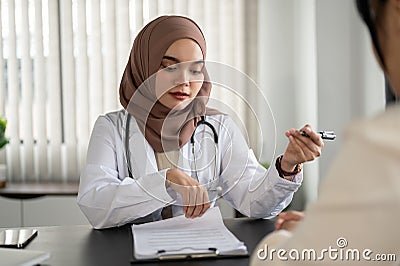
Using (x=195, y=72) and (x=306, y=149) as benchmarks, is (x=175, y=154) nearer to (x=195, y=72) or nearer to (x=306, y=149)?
(x=195, y=72)

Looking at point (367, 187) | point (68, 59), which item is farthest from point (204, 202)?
point (68, 59)

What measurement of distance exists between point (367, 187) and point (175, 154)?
127 cm

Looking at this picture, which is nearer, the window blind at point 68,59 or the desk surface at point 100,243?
the desk surface at point 100,243

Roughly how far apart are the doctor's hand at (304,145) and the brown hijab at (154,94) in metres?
0.22

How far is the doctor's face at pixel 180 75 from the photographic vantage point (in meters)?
1.60

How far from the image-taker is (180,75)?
5.33ft

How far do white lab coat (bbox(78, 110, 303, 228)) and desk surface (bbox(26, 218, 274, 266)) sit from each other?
0.20 ft

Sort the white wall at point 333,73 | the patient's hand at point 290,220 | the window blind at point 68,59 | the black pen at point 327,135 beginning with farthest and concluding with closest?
the window blind at point 68,59
the white wall at point 333,73
the black pen at point 327,135
the patient's hand at point 290,220

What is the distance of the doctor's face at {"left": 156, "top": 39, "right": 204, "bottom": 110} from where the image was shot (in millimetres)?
1597

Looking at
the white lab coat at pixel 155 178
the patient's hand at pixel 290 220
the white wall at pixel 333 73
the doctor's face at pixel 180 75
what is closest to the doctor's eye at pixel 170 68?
the doctor's face at pixel 180 75

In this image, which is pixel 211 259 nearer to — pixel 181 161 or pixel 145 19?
pixel 181 161

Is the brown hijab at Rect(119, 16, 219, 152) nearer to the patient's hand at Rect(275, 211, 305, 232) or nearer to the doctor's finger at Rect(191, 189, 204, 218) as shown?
the doctor's finger at Rect(191, 189, 204, 218)

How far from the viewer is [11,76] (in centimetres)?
376

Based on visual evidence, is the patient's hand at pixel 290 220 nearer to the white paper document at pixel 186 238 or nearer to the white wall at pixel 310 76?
the white paper document at pixel 186 238
